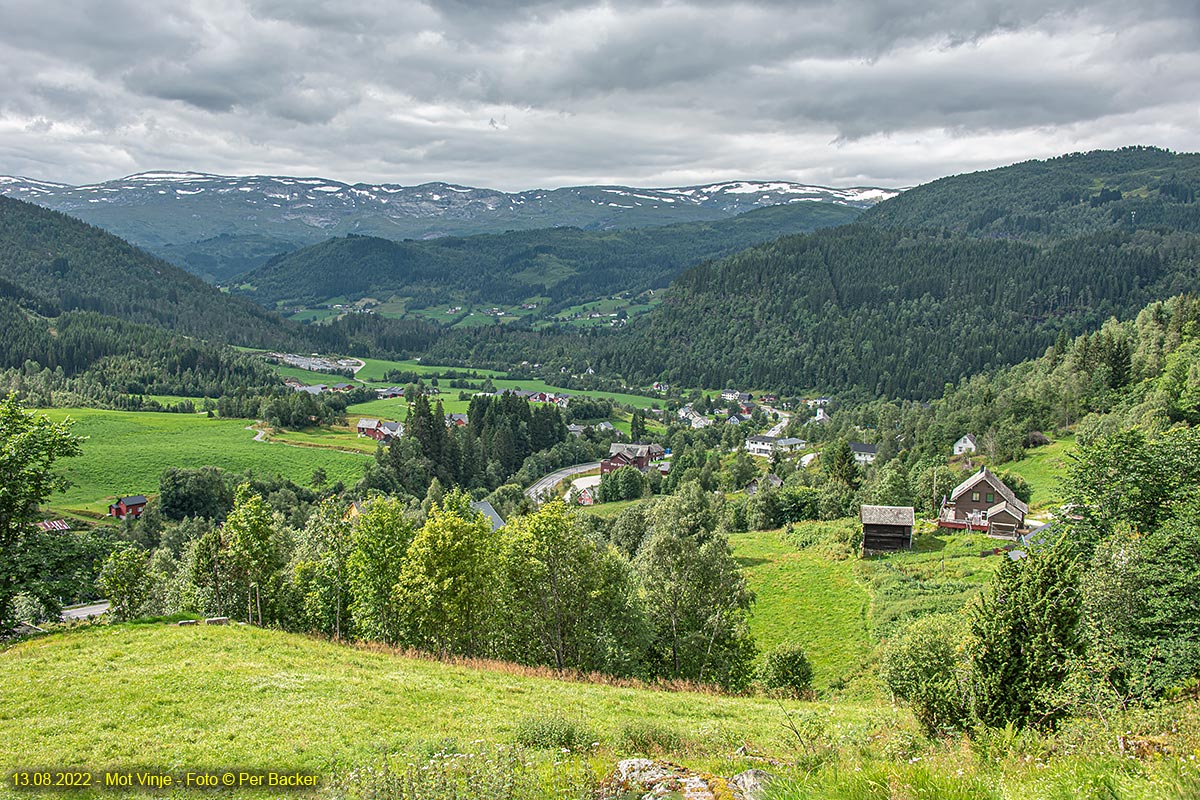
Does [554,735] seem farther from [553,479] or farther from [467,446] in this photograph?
[467,446]

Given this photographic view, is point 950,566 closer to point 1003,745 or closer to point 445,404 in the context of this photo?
point 1003,745

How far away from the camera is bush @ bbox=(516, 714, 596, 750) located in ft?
46.4

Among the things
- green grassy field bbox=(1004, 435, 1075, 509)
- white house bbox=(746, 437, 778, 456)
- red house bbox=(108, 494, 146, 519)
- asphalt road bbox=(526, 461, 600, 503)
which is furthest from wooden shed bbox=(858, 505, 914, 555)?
red house bbox=(108, 494, 146, 519)

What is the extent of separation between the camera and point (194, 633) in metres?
24.3

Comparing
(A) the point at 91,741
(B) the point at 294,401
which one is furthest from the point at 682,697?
(B) the point at 294,401

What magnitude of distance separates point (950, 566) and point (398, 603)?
39581 millimetres

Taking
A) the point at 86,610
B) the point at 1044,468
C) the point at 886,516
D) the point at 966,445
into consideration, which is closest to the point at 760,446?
the point at 966,445

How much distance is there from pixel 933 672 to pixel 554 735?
16.3 meters

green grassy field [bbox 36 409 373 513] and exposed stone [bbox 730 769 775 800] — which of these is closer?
exposed stone [bbox 730 769 775 800]

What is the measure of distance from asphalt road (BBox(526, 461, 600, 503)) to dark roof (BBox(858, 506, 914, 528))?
56409 mm

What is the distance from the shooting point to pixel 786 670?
112 ft

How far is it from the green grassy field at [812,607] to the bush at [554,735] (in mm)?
25397

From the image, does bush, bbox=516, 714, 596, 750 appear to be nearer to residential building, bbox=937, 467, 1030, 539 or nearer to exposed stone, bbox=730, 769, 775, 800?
exposed stone, bbox=730, 769, 775, 800

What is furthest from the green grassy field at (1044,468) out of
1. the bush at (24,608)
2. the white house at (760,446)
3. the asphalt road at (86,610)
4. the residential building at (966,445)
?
the asphalt road at (86,610)
